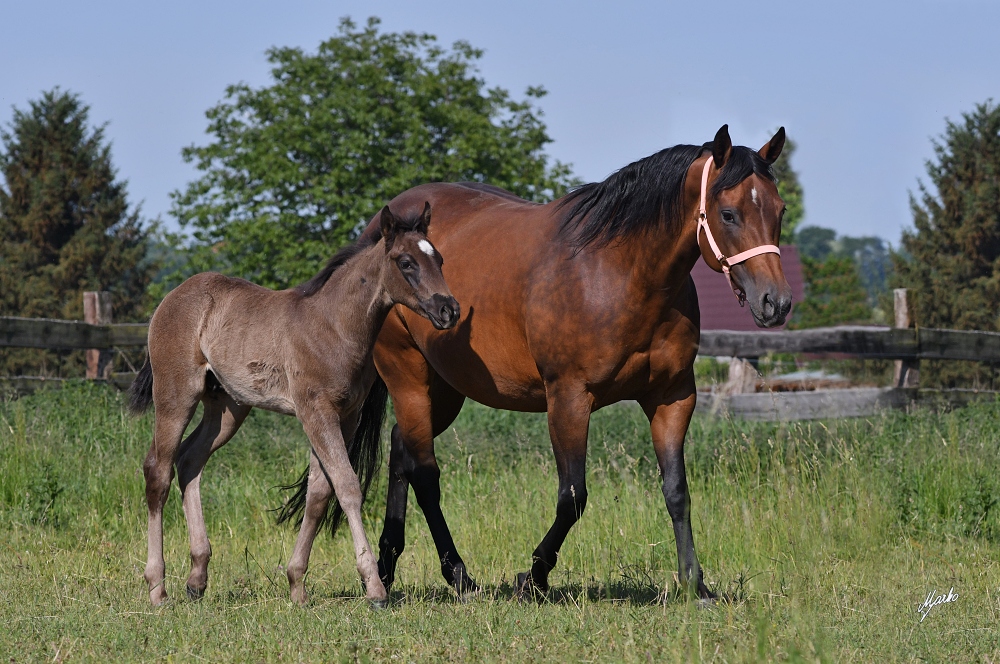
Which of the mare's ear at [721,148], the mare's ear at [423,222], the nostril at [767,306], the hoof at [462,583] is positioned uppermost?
the mare's ear at [721,148]

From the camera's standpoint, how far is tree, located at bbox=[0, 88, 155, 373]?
84.6 ft

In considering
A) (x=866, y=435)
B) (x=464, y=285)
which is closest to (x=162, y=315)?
(x=464, y=285)

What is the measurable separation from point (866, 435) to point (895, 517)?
1742 millimetres

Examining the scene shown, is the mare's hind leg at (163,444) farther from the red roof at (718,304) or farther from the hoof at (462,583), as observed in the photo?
the red roof at (718,304)

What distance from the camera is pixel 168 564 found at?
6367 millimetres

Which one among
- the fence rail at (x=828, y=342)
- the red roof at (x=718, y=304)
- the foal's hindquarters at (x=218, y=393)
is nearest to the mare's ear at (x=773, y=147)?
the foal's hindquarters at (x=218, y=393)

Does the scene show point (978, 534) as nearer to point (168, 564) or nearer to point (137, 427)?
→ point (168, 564)

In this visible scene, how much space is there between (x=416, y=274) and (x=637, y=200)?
1.10 m

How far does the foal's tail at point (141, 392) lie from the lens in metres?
5.73

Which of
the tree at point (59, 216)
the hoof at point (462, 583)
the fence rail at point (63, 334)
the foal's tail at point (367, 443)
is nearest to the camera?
the hoof at point (462, 583)

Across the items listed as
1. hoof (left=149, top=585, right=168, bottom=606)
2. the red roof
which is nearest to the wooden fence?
hoof (left=149, top=585, right=168, bottom=606)

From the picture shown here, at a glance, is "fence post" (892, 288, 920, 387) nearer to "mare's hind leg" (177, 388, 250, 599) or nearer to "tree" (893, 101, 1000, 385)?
"mare's hind leg" (177, 388, 250, 599)

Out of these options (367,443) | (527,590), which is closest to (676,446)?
(527,590)

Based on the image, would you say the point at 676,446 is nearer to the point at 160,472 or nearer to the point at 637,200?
the point at 637,200
